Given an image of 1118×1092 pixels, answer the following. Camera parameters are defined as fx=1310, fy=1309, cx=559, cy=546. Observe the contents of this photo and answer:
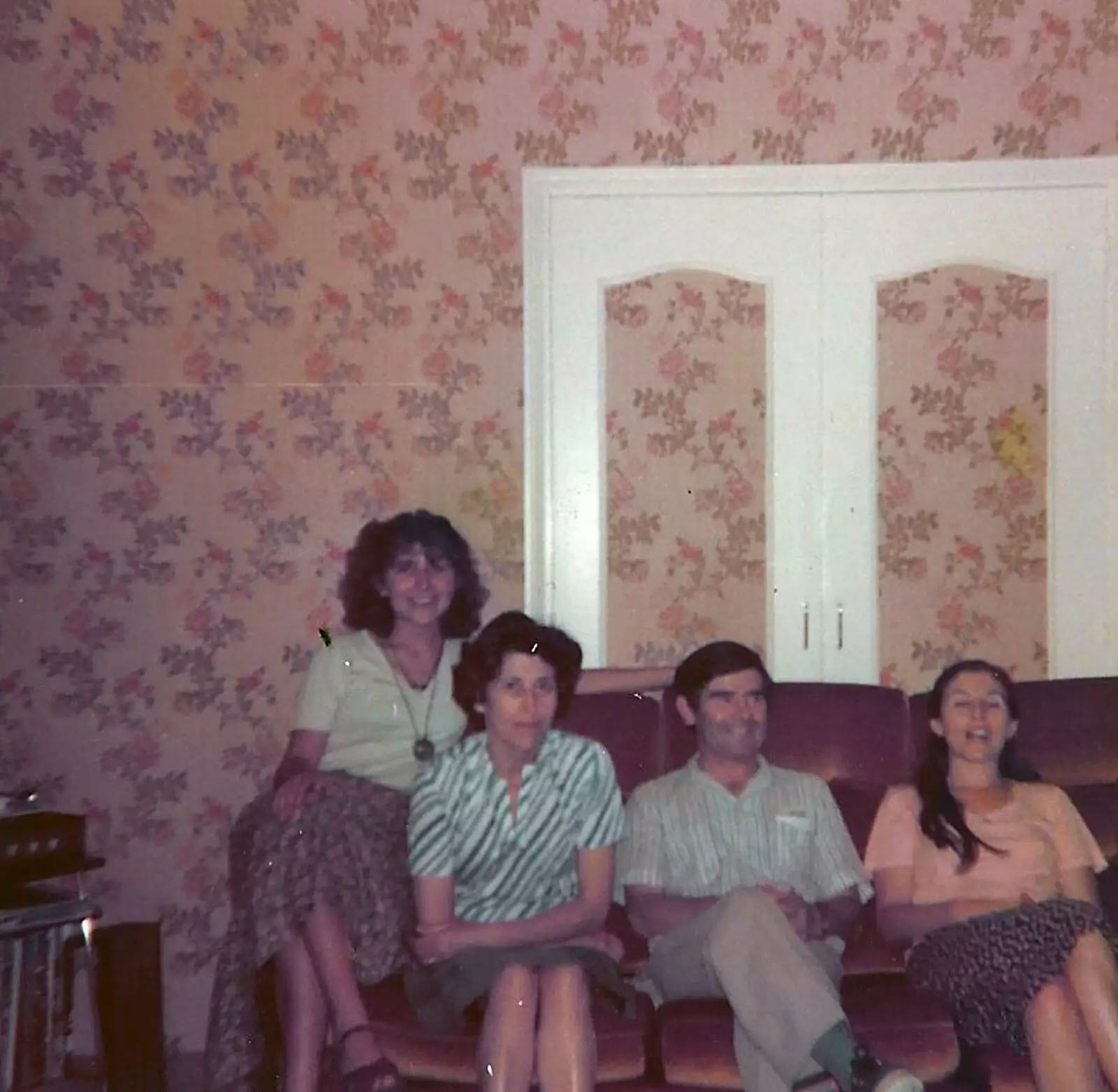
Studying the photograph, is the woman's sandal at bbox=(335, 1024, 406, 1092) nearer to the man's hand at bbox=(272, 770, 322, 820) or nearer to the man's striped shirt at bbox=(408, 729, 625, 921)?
the man's striped shirt at bbox=(408, 729, 625, 921)

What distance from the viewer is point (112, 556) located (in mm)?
3160

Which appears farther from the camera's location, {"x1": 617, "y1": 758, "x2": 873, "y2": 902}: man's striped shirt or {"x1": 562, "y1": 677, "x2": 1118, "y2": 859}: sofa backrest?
{"x1": 562, "y1": 677, "x2": 1118, "y2": 859}: sofa backrest

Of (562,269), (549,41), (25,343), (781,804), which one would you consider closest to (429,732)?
(781,804)

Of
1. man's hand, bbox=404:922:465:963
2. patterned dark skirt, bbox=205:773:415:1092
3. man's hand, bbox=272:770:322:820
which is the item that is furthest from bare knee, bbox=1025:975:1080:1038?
man's hand, bbox=272:770:322:820

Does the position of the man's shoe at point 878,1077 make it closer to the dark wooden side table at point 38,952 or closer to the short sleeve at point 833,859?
the short sleeve at point 833,859

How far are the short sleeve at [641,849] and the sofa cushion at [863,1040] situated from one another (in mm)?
294

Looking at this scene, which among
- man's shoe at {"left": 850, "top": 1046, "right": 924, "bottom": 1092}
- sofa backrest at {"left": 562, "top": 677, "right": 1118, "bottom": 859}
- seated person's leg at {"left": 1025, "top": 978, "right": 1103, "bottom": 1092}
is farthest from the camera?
sofa backrest at {"left": 562, "top": 677, "right": 1118, "bottom": 859}

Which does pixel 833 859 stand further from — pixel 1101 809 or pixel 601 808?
pixel 1101 809

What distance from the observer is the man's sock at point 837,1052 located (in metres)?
1.98

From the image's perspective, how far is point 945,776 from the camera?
8.26 ft

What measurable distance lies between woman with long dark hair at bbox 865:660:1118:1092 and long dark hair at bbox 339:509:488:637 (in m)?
1.01

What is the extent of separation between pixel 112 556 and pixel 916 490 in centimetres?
195

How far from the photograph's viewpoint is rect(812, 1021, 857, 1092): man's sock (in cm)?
198

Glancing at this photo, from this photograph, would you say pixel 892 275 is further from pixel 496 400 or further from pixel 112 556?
pixel 112 556
